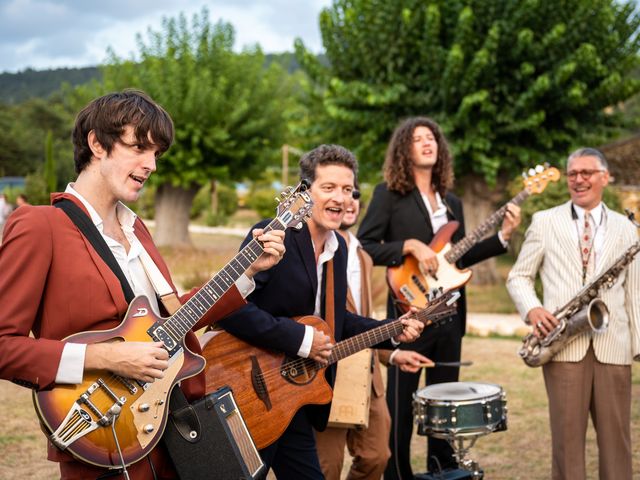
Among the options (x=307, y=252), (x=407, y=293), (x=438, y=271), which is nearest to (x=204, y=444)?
(x=307, y=252)

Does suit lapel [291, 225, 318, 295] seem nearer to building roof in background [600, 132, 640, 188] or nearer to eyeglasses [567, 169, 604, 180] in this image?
eyeglasses [567, 169, 604, 180]

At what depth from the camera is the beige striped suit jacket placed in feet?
17.5

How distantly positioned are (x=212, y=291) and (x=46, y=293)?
727 mm

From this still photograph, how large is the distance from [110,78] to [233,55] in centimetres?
408

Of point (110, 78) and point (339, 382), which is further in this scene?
point (110, 78)

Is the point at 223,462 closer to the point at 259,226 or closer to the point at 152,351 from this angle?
the point at 152,351

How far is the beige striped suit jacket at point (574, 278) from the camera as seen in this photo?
5.32 m

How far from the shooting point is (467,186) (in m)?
19.5

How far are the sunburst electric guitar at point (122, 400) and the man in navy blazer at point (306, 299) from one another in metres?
0.94

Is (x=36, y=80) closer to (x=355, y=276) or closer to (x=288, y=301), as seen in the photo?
(x=355, y=276)

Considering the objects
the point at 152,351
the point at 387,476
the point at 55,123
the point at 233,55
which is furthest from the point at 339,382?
the point at 55,123

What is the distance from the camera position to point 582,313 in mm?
5258

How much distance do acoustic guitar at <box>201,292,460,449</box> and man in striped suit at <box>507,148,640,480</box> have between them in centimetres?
177

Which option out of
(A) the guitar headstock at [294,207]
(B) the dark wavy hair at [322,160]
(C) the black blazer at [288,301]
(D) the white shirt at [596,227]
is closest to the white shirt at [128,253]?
(A) the guitar headstock at [294,207]
